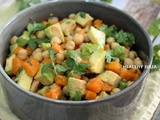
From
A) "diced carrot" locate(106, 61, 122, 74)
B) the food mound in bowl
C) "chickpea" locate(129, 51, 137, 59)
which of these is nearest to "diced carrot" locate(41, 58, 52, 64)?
the food mound in bowl

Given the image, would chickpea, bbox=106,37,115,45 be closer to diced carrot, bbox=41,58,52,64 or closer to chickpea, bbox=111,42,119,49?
chickpea, bbox=111,42,119,49

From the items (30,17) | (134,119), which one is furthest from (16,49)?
(134,119)

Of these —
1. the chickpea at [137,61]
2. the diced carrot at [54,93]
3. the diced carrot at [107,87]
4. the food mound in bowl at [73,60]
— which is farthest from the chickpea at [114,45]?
the diced carrot at [54,93]

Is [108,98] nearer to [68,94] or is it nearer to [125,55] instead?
[68,94]

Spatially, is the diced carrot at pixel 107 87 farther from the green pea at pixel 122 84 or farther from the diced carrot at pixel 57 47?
the diced carrot at pixel 57 47

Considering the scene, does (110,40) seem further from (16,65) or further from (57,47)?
(16,65)

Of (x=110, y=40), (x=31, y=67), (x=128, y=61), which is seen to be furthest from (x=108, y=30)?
(x=31, y=67)
